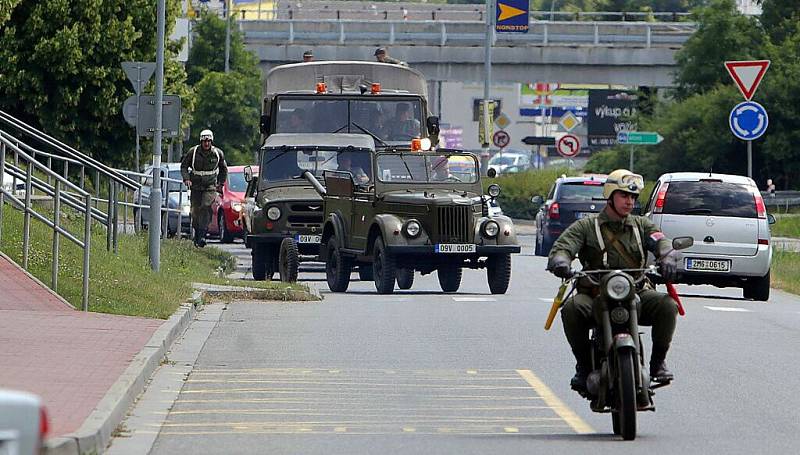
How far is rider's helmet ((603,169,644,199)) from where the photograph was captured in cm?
1075

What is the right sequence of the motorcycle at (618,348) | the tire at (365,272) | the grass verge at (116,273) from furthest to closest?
the tire at (365,272), the grass verge at (116,273), the motorcycle at (618,348)

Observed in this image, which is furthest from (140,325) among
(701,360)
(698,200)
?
(698,200)

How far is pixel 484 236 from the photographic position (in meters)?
23.3

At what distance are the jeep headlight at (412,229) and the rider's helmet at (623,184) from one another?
1199cm

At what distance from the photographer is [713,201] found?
24656 millimetres

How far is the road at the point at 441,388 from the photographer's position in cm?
1043

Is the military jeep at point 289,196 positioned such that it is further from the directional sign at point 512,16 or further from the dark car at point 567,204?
the directional sign at point 512,16

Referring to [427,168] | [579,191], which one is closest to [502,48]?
[579,191]

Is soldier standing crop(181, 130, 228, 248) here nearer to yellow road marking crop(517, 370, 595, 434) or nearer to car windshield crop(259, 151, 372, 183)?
car windshield crop(259, 151, 372, 183)

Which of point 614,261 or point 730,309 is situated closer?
point 614,261

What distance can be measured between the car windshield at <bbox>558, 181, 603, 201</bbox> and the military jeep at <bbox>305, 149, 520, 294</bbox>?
12.2 meters

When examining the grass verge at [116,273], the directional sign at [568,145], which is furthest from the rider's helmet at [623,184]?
the directional sign at [568,145]

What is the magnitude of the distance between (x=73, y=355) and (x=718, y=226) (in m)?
13.0

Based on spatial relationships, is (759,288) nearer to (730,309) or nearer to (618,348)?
(730,309)
